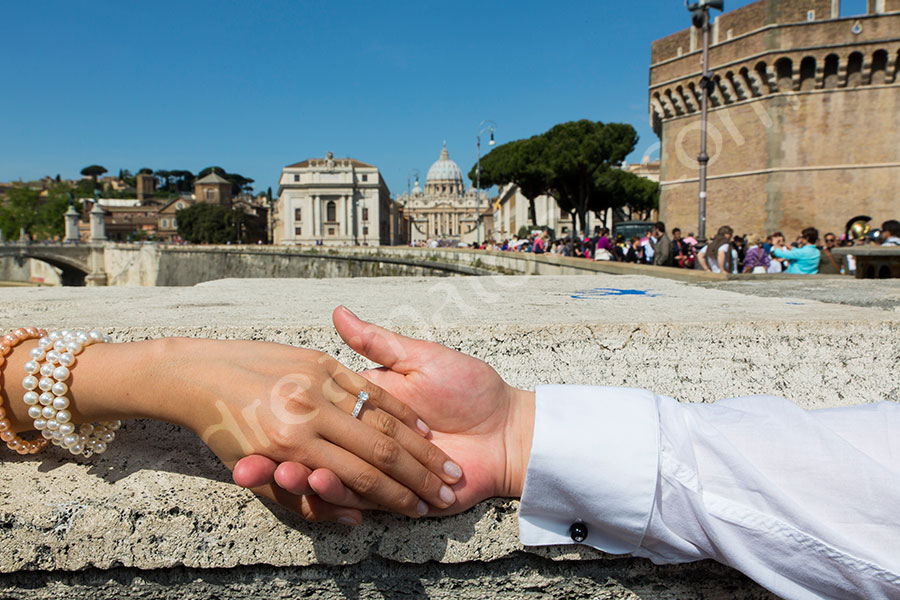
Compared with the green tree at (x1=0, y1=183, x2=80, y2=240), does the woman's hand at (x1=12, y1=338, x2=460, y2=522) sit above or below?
below

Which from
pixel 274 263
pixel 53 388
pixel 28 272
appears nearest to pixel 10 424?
pixel 53 388

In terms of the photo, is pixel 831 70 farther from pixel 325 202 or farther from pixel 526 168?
pixel 325 202

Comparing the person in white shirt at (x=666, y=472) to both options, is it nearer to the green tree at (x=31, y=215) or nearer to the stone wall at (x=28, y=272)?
the stone wall at (x=28, y=272)

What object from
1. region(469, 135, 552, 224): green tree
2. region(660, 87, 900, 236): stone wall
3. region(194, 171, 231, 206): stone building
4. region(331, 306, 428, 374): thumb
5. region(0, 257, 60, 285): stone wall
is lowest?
region(0, 257, 60, 285): stone wall

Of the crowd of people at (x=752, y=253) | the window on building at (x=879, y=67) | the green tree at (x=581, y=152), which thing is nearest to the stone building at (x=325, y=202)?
the green tree at (x=581, y=152)

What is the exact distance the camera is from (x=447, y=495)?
0.77m

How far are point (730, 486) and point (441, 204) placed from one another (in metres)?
99.3

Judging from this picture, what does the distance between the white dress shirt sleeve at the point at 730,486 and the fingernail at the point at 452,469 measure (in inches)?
4.0

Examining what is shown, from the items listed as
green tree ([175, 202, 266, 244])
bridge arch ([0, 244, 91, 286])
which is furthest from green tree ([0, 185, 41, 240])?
bridge arch ([0, 244, 91, 286])

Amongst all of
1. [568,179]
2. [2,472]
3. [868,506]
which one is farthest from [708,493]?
[568,179]

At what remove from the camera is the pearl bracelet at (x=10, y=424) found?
789mm

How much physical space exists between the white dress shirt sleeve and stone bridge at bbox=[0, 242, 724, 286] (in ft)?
8.60

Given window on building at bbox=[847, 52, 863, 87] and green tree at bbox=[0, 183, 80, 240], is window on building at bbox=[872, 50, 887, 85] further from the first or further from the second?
green tree at bbox=[0, 183, 80, 240]

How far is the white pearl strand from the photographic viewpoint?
768 mm
